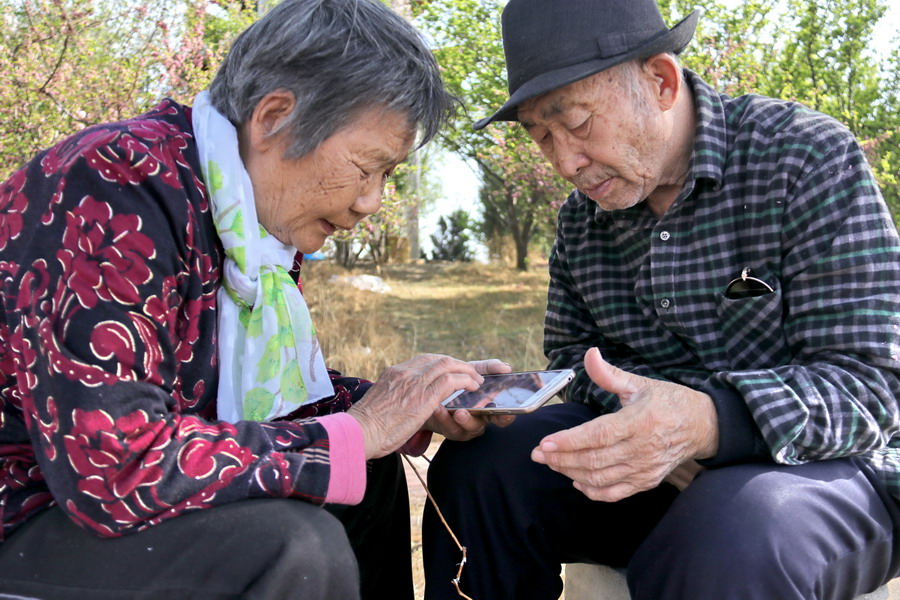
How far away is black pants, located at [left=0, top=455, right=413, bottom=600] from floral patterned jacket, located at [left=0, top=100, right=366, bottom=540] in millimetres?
44

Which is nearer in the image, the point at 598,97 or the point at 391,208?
the point at 598,97

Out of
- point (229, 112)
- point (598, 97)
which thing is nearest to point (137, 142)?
point (229, 112)

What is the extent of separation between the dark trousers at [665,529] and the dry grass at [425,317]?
1896mm

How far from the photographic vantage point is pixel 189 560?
181 centimetres

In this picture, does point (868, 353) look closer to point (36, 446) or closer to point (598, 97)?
point (598, 97)

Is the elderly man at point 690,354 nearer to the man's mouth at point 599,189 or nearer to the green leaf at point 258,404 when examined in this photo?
the man's mouth at point 599,189

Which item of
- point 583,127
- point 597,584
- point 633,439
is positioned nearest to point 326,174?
point 583,127

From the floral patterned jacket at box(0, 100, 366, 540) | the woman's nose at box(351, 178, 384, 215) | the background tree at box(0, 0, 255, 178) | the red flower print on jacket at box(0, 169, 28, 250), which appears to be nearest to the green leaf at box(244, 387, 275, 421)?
the floral patterned jacket at box(0, 100, 366, 540)

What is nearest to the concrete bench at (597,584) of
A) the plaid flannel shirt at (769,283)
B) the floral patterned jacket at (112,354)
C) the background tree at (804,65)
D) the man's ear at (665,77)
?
the plaid flannel shirt at (769,283)

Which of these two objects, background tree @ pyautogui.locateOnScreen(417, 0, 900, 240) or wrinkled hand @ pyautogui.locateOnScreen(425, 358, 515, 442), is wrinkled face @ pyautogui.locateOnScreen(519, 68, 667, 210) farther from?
background tree @ pyautogui.locateOnScreen(417, 0, 900, 240)

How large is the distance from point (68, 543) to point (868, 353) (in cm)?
186

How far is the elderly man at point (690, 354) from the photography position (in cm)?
207

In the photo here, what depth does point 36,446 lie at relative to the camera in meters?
1.78

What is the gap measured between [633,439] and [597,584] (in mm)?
730
